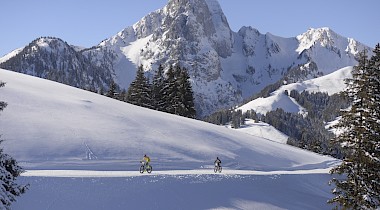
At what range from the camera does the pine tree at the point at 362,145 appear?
17.8 m

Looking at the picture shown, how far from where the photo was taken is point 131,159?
3731 centimetres

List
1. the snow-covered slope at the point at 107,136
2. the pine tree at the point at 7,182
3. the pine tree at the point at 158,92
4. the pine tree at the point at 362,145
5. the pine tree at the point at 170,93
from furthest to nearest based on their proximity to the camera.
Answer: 1. the pine tree at the point at 158,92
2. the pine tree at the point at 170,93
3. the snow-covered slope at the point at 107,136
4. the pine tree at the point at 362,145
5. the pine tree at the point at 7,182

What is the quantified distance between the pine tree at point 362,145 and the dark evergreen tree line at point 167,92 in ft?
154

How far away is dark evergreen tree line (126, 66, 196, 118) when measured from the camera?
217 feet

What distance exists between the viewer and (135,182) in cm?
2800

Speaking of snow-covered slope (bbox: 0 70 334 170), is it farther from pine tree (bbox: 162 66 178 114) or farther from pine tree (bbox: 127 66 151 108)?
pine tree (bbox: 127 66 151 108)

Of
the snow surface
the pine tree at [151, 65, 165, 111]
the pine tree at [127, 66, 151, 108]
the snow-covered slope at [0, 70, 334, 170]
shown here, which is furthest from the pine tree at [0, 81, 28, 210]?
the pine tree at [127, 66, 151, 108]

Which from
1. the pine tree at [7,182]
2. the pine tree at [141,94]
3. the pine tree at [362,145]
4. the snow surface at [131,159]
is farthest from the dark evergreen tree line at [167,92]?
the pine tree at [7,182]

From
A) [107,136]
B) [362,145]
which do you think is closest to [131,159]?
[107,136]

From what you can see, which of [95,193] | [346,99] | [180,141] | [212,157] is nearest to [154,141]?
[180,141]

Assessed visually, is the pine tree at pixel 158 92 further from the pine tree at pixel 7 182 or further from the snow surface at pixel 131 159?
the pine tree at pixel 7 182

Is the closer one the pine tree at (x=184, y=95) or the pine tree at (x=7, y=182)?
the pine tree at (x=7, y=182)

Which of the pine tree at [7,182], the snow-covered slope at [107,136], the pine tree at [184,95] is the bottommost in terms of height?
the pine tree at [7,182]

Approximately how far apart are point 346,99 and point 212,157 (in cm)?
2436
